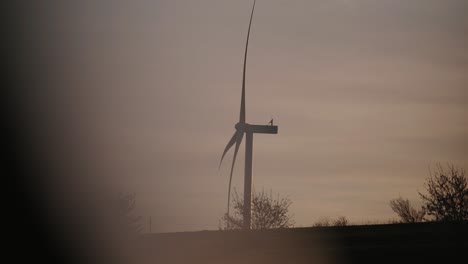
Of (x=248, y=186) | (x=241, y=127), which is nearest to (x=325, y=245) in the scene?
(x=248, y=186)

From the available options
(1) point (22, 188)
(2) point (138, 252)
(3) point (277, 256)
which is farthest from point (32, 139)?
(3) point (277, 256)

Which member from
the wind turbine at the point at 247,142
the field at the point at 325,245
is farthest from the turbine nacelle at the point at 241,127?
the field at the point at 325,245

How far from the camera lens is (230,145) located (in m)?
87.8

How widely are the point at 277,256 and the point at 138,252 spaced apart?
23.8ft

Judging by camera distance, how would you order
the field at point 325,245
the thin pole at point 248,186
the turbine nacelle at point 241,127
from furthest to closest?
the turbine nacelle at point 241,127
the thin pole at point 248,186
the field at point 325,245

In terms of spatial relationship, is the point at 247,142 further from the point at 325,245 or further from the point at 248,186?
the point at 325,245

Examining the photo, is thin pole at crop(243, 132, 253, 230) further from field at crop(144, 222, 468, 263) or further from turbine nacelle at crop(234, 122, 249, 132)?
field at crop(144, 222, 468, 263)

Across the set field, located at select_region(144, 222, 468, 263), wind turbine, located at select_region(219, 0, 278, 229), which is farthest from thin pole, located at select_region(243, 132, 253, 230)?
field, located at select_region(144, 222, 468, 263)

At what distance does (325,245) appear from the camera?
4209 centimetres

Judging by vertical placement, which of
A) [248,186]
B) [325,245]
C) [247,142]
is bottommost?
[325,245]

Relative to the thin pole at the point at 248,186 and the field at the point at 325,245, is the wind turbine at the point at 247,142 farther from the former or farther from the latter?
the field at the point at 325,245

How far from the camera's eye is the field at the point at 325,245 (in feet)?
125

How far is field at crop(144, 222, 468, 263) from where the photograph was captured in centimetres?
3819

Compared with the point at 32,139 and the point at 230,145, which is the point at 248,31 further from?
the point at 32,139
